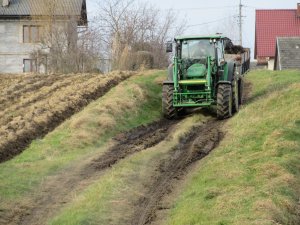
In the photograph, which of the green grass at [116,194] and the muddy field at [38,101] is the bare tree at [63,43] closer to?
the muddy field at [38,101]

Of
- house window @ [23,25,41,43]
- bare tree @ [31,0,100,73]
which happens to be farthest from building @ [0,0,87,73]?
bare tree @ [31,0,100,73]

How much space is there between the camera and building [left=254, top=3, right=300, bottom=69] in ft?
177

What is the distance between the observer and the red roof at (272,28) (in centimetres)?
5406

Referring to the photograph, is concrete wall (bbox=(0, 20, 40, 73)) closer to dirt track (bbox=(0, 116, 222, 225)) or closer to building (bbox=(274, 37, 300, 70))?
building (bbox=(274, 37, 300, 70))

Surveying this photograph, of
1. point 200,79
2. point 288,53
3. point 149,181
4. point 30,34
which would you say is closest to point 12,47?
point 30,34

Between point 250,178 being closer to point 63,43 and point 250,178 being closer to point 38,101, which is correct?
point 38,101

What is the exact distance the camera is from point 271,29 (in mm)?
55625

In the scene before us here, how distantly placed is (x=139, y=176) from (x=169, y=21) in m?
42.9

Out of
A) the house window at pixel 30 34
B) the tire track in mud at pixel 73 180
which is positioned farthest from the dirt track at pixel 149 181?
the house window at pixel 30 34

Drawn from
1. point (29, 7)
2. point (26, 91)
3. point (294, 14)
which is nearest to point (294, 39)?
point (294, 14)

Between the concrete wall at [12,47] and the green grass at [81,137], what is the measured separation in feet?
98.2

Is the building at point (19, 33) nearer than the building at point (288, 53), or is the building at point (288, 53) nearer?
the building at point (288, 53)

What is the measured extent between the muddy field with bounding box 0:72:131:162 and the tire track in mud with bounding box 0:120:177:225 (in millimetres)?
2215

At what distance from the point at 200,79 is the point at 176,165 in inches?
242
